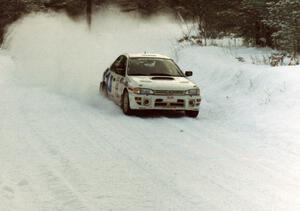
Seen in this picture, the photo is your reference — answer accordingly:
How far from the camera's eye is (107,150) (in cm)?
884

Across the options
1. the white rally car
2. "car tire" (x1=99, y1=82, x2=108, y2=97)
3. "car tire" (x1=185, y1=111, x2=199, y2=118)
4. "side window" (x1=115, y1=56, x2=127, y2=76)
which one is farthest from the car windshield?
"car tire" (x1=99, y1=82, x2=108, y2=97)

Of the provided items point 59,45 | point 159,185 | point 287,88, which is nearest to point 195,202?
point 159,185

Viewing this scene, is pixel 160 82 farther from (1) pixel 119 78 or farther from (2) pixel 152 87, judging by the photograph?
(1) pixel 119 78

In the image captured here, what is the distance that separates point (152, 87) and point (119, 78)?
1538 mm

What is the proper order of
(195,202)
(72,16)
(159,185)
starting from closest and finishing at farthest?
(195,202)
(159,185)
(72,16)

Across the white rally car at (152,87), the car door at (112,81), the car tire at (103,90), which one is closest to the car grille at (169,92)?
the white rally car at (152,87)

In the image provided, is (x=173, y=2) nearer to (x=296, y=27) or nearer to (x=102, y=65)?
(x=102, y=65)

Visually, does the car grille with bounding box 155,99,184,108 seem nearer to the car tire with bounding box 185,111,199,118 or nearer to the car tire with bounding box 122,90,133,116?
the car tire with bounding box 185,111,199,118

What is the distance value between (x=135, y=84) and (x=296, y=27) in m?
9.75

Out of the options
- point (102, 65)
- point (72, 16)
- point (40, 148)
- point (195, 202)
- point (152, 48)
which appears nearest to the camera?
point (195, 202)

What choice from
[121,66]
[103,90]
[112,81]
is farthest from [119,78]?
[103,90]

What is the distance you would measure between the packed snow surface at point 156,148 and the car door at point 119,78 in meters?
0.37

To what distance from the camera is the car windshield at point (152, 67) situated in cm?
1355

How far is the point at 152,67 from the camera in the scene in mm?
13828
